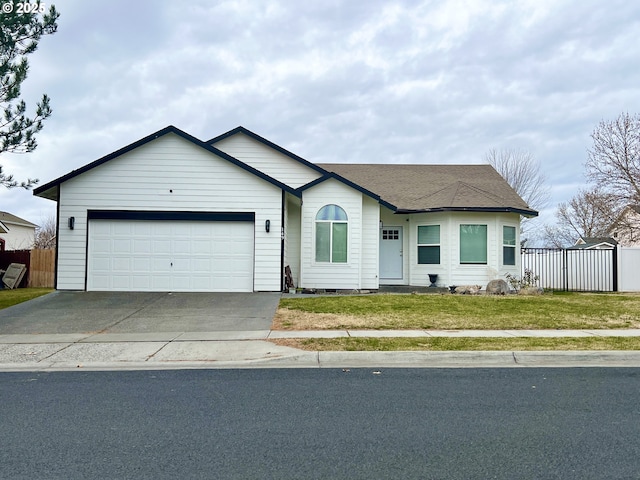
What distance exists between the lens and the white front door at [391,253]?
773 inches

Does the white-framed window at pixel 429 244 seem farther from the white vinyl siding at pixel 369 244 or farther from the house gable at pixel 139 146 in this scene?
the house gable at pixel 139 146

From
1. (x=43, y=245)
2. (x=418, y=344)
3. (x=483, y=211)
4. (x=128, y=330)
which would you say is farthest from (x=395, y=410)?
(x=43, y=245)

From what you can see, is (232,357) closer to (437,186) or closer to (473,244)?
(473,244)

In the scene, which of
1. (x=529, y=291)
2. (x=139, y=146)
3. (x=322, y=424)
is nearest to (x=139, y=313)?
(x=139, y=146)

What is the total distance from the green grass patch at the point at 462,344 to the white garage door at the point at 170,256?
6901 mm

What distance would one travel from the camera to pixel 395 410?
211 inches

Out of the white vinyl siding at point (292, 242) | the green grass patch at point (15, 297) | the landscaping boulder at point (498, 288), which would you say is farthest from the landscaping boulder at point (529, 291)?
the green grass patch at point (15, 297)

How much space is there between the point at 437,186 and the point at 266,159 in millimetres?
7284

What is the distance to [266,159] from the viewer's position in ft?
61.1

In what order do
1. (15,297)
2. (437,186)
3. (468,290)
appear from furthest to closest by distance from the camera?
1. (437,186)
2. (15,297)
3. (468,290)

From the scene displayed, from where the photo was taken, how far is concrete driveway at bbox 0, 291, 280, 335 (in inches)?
415

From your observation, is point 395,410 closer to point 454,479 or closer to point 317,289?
point 454,479

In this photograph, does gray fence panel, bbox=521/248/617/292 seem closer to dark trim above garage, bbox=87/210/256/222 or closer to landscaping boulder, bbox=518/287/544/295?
landscaping boulder, bbox=518/287/544/295

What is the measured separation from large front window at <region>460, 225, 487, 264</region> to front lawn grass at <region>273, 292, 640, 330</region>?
10.4ft
